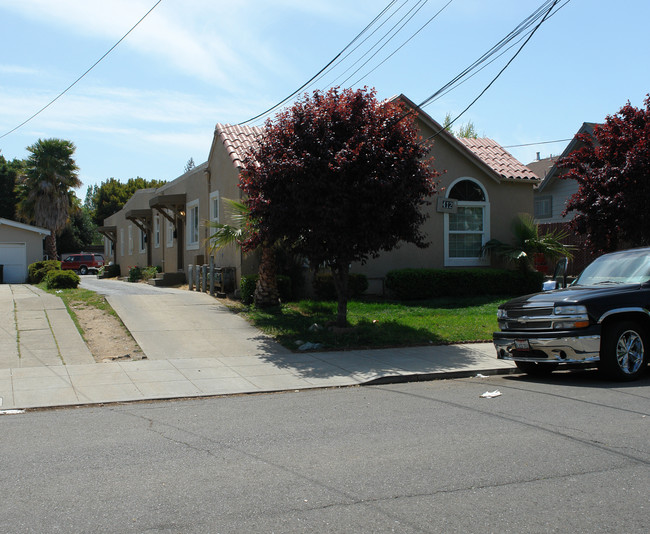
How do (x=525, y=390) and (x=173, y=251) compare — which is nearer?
(x=525, y=390)

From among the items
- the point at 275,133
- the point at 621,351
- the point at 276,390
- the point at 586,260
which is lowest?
the point at 276,390

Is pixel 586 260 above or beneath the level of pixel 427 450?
above

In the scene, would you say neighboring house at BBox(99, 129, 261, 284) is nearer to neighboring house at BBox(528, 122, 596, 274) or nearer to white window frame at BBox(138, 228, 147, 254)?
white window frame at BBox(138, 228, 147, 254)

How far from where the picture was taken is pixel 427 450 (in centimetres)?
562

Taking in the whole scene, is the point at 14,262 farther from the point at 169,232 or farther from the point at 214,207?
the point at 214,207

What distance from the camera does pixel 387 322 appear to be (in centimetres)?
1387

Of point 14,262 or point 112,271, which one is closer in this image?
point 14,262

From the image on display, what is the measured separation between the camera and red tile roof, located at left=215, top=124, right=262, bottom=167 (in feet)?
58.7

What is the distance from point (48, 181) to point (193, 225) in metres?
18.3

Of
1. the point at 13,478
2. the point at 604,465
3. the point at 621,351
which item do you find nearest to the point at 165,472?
the point at 13,478

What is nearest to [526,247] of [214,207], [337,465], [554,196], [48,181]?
[214,207]

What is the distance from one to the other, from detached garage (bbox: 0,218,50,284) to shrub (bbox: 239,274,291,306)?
58.3ft

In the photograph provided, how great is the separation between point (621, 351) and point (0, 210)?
51.4 metres

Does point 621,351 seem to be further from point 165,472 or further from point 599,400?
point 165,472
